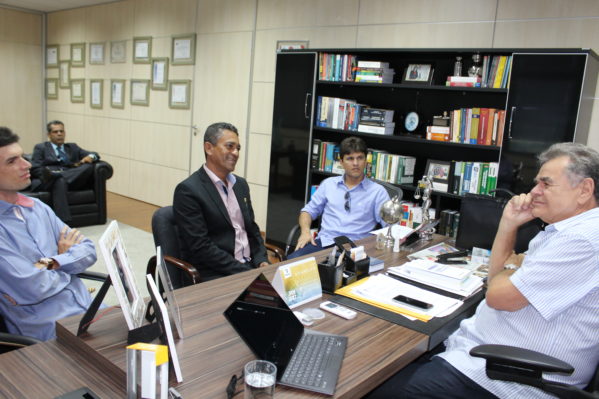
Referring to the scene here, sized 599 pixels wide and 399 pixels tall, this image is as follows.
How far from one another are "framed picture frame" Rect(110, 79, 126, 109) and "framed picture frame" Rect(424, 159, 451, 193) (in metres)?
5.41

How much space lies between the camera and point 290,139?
16.1ft

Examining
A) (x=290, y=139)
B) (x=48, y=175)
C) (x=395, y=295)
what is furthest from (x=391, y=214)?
(x=48, y=175)

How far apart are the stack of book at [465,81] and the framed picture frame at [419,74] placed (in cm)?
25

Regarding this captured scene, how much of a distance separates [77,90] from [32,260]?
7.56 metres

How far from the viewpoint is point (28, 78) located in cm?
917

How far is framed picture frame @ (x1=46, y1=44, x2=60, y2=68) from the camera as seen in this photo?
8.97 m

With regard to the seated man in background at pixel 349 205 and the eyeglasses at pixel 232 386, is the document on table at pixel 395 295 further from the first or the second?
the seated man in background at pixel 349 205

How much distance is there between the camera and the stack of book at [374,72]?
4.28 metres

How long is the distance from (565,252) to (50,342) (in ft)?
5.39

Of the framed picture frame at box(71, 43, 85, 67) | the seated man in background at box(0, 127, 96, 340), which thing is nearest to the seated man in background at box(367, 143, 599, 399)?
the seated man in background at box(0, 127, 96, 340)

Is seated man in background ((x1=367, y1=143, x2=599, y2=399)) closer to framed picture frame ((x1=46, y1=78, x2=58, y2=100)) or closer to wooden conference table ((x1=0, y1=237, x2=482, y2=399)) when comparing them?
wooden conference table ((x1=0, y1=237, x2=482, y2=399))

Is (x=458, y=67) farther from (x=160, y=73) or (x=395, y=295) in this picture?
(x=160, y=73)

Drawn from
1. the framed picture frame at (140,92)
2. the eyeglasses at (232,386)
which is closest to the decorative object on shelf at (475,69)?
the eyeglasses at (232,386)

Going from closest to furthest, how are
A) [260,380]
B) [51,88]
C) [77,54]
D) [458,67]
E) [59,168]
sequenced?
[260,380] → [458,67] → [59,168] → [77,54] → [51,88]
